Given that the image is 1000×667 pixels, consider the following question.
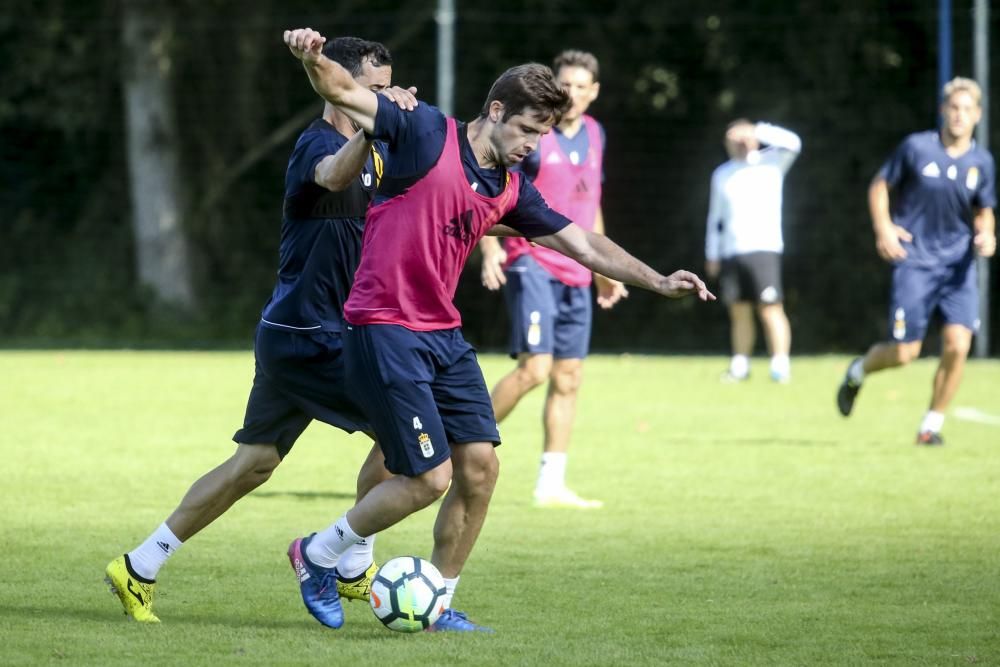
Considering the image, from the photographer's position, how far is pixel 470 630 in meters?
5.92

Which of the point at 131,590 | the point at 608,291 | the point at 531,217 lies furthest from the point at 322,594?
the point at 608,291

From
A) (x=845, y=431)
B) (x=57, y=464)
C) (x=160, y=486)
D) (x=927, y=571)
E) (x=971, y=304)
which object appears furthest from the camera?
(x=845, y=431)

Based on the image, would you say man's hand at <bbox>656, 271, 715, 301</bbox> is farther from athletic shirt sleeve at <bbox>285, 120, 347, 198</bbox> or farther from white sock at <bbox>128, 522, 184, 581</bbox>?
white sock at <bbox>128, 522, 184, 581</bbox>

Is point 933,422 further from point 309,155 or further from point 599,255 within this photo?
point 309,155

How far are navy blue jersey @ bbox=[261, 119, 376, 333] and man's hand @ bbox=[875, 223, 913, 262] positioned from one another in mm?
6000

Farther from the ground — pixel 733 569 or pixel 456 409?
pixel 456 409

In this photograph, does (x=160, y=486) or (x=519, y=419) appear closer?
(x=160, y=486)

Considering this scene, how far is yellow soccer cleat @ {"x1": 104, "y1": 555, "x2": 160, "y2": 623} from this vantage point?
19.9 ft

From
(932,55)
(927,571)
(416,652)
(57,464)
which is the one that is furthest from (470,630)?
(932,55)

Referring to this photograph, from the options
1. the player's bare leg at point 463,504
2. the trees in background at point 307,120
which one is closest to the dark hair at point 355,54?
the player's bare leg at point 463,504

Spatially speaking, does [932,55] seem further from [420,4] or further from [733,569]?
[733,569]

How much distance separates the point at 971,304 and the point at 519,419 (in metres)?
3.55

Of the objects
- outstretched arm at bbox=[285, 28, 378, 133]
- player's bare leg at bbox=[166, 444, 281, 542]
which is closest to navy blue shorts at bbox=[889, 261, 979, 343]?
player's bare leg at bbox=[166, 444, 281, 542]

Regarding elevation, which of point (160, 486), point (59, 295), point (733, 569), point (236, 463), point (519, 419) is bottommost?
point (59, 295)
